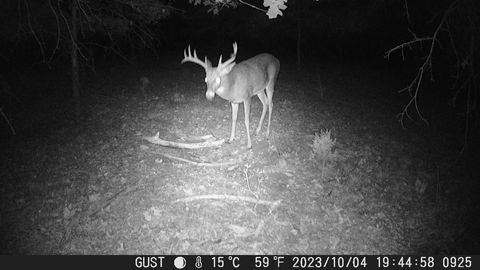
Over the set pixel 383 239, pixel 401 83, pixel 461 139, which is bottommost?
pixel 383 239

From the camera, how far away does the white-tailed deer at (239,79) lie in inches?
259

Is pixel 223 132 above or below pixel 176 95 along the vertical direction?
below

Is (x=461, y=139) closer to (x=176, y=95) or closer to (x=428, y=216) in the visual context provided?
(x=428, y=216)

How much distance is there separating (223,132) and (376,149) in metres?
3.31

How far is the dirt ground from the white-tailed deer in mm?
849

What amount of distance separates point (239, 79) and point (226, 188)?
2.33 meters

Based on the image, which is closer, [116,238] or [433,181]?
[116,238]

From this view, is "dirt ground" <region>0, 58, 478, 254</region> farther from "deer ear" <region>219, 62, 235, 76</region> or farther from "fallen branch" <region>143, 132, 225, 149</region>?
"deer ear" <region>219, 62, 235, 76</region>

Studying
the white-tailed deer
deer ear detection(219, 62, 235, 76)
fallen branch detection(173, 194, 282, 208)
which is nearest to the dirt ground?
fallen branch detection(173, 194, 282, 208)

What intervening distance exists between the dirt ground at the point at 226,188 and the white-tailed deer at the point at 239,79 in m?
0.85

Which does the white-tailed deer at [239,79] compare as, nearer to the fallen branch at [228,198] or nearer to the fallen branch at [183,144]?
the fallen branch at [183,144]

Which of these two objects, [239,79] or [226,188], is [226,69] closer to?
[239,79]

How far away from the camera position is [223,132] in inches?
329

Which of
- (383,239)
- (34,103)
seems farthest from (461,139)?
(34,103)
